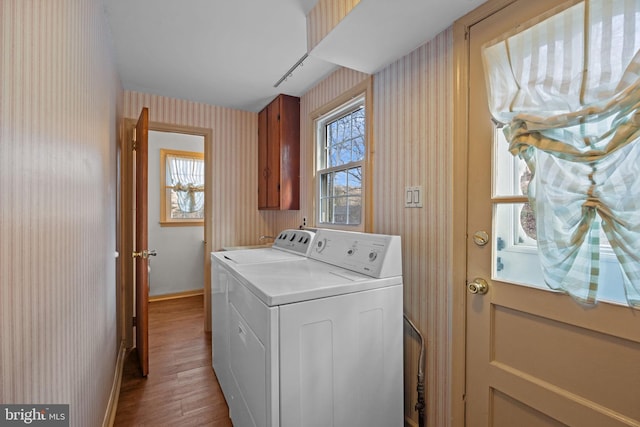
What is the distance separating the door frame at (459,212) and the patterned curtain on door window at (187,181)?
155 inches

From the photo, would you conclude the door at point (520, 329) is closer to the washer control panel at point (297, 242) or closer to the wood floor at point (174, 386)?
the washer control panel at point (297, 242)

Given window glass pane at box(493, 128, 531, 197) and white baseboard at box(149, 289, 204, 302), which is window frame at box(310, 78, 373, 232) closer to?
window glass pane at box(493, 128, 531, 197)

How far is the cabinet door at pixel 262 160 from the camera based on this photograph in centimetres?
319

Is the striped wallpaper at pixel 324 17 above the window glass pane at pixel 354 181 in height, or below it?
above

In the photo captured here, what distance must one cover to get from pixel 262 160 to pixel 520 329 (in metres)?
2.80

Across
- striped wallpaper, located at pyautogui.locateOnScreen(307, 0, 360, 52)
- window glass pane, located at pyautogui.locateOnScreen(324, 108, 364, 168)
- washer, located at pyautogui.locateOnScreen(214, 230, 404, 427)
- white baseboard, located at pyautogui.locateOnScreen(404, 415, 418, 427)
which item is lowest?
white baseboard, located at pyautogui.locateOnScreen(404, 415, 418, 427)

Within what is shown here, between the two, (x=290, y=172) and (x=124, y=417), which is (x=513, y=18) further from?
(x=124, y=417)

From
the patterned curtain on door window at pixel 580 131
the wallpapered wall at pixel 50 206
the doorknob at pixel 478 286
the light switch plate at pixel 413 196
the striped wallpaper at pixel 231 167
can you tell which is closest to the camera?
the wallpapered wall at pixel 50 206

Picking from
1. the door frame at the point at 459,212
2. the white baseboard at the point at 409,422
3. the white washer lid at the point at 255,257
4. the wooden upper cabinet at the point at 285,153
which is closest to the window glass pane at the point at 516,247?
the door frame at the point at 459,212

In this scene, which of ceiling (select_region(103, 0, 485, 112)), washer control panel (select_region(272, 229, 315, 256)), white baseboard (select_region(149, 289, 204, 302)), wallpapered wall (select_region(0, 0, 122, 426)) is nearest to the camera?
wallpapered wall (select_region(0, 0, 122, 426))

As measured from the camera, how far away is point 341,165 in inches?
91.5

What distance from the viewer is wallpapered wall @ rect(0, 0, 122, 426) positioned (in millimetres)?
636

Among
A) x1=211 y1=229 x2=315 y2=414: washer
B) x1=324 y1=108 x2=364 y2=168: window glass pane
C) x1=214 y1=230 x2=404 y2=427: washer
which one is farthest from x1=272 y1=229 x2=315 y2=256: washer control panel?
x1=324 y1=108 x2=364 y2=168: window glass pane

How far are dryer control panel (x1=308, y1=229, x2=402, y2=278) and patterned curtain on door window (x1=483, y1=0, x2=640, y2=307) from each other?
2.01 ft
